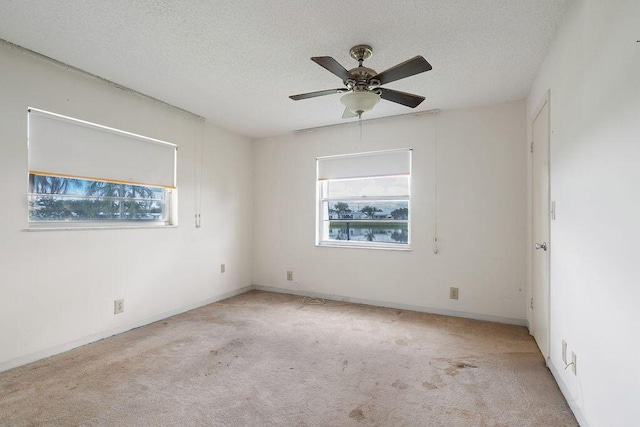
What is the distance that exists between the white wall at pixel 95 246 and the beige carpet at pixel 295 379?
250mm

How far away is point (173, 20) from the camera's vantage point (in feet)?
6.49

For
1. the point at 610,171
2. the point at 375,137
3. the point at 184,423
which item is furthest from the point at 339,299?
the point at 610,171

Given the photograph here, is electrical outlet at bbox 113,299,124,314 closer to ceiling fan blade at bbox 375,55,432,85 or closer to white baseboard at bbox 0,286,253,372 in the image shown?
white baseboard at bbox 0,286,253,372

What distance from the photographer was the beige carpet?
69.7 inches

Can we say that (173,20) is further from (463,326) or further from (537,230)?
(463,326)

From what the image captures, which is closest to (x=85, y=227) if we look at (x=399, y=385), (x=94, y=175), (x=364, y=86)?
(x=94, y=175)

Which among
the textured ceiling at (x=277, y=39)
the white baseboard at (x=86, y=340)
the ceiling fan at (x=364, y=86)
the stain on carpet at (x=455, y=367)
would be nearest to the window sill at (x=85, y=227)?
the white baseboard at (x=86, y=340)

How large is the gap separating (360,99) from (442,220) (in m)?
2.01

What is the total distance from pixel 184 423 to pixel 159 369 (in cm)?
75

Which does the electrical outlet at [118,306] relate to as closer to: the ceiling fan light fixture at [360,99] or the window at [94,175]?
the window at [94,175]

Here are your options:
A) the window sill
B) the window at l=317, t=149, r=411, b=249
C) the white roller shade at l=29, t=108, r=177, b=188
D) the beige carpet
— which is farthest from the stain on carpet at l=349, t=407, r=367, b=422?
the white roller shade at l=29, t=108, r=177, b=188

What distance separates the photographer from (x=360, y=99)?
231cm

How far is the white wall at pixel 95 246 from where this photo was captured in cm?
230

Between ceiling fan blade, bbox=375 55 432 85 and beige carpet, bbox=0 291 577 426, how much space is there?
83.6 inches
